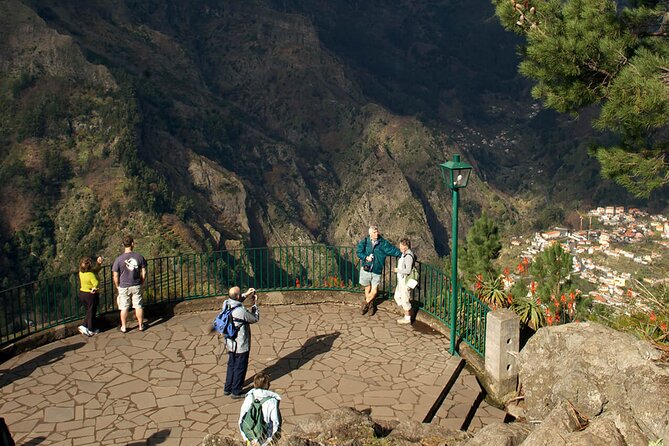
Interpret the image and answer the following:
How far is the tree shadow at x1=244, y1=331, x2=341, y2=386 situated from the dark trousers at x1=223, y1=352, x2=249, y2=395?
55cm

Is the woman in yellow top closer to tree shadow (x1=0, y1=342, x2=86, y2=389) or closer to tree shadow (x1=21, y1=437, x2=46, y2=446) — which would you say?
tree shadow (x1=0, y1=342, x2=86, y2=389)

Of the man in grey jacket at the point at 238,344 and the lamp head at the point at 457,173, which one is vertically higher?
the lamp head at the point at 457,173

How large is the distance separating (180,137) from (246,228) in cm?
2121

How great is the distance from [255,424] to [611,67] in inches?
297

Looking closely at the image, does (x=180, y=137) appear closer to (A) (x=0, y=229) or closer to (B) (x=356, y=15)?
(A) (x=0, y=229)

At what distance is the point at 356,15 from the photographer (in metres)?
191

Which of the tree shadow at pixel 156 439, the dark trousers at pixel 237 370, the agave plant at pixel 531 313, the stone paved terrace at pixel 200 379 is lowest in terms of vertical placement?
the tree shadow at pixel 156 439

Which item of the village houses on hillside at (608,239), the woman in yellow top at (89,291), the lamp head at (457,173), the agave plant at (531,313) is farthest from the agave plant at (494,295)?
the village houses on hillside at (608,239)

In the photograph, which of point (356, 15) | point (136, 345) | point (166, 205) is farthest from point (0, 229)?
point (356, 15)

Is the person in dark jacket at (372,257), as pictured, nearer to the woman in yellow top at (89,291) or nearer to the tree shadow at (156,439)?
the woman in yellow top at (89,291)

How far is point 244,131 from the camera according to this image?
390ft

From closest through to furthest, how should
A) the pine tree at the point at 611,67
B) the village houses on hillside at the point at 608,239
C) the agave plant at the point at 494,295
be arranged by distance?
the pine tree at the point at 611,67
the agave plant at the point at 494,295
the village houses on hillside at the point at 608,239

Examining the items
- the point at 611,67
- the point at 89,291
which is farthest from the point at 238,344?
the point at 611,67

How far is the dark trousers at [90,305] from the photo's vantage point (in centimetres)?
1067
